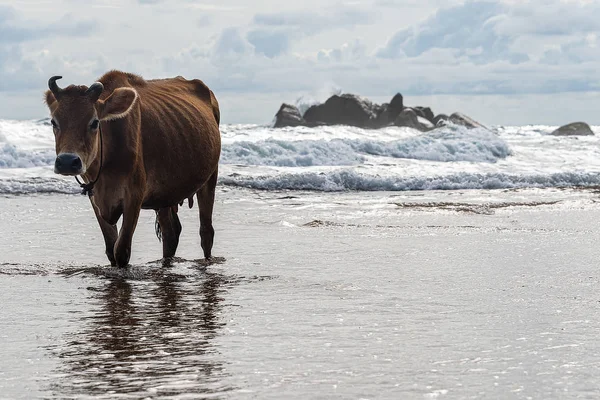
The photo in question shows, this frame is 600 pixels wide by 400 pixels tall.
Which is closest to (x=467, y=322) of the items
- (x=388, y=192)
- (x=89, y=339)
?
(x=89, y=339)

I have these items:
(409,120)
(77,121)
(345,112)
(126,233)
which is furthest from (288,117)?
(77,121)

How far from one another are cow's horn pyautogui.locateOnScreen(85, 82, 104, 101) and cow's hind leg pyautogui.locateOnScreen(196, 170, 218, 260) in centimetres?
A: 227

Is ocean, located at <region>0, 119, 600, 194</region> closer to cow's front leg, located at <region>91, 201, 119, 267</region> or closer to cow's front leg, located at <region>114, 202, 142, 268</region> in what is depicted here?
cow's front leg, located at <region>91, 201, 119, 267</region>

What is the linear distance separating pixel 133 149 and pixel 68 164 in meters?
0.92

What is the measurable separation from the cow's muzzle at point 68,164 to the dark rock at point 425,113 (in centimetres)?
5307

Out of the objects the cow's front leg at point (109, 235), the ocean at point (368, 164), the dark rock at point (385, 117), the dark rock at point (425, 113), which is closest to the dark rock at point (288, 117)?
the dark rock at point (385, 117)

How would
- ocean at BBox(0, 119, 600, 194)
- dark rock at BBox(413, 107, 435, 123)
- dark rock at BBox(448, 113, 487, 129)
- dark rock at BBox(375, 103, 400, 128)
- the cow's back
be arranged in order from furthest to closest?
1. dark rock at BBox(413, 107, 435, 123)
2. dark rock at BBox(375, 103, 400, 128)
3. dark rock at BBox(448, 113, 487, 129)
4. ocean at BBox(0, 119, 600, 194)
5. the cow's back

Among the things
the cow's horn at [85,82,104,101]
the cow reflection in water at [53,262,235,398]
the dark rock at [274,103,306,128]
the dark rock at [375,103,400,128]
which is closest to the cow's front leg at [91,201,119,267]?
the cow reflection in water at [53,262,235,398]

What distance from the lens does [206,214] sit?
30.3 ft

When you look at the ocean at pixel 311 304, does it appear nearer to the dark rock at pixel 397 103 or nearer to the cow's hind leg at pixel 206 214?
the cow's hind leg at pixel 206 214

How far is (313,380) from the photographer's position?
13.6ft

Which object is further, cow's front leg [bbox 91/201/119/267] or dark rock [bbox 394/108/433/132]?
dark rock [bbox 394/108/433/132]

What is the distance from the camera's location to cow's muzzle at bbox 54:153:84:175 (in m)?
6.50

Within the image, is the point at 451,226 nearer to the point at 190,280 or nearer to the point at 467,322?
the point at 190,280
